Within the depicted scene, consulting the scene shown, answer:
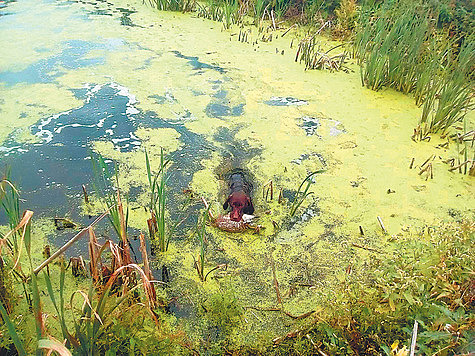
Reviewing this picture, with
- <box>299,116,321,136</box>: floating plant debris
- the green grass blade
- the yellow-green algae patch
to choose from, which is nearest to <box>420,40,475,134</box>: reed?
the yellow-green algae patch

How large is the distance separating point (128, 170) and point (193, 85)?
3.91 ft

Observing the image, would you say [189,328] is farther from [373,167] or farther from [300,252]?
[373,167]

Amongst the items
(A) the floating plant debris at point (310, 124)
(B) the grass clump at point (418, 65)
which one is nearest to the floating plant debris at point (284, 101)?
(A) the floating plant debris at point (310, 124)

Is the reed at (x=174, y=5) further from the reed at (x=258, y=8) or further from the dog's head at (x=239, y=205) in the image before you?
the dog's head at (x=239, y=205)

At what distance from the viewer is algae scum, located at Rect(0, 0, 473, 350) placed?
181cm

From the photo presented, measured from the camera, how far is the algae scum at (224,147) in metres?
1.81

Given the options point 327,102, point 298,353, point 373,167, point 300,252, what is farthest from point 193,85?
point 298,353

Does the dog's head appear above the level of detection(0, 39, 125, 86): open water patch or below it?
below

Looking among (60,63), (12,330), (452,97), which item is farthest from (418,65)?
(12,330)

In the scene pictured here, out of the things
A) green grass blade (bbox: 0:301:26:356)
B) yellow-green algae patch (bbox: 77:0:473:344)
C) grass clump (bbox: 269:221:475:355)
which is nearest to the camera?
green grass blade (bbox: 0:301:26:356)

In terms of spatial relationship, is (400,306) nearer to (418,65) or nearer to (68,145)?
(68,145)

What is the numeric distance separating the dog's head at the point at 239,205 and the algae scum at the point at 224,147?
0.21 ft

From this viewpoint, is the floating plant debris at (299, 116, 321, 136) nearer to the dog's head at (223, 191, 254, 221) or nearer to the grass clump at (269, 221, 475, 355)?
the dog's head at (223, 191, 254, 221)

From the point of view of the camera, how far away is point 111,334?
1307 mm
